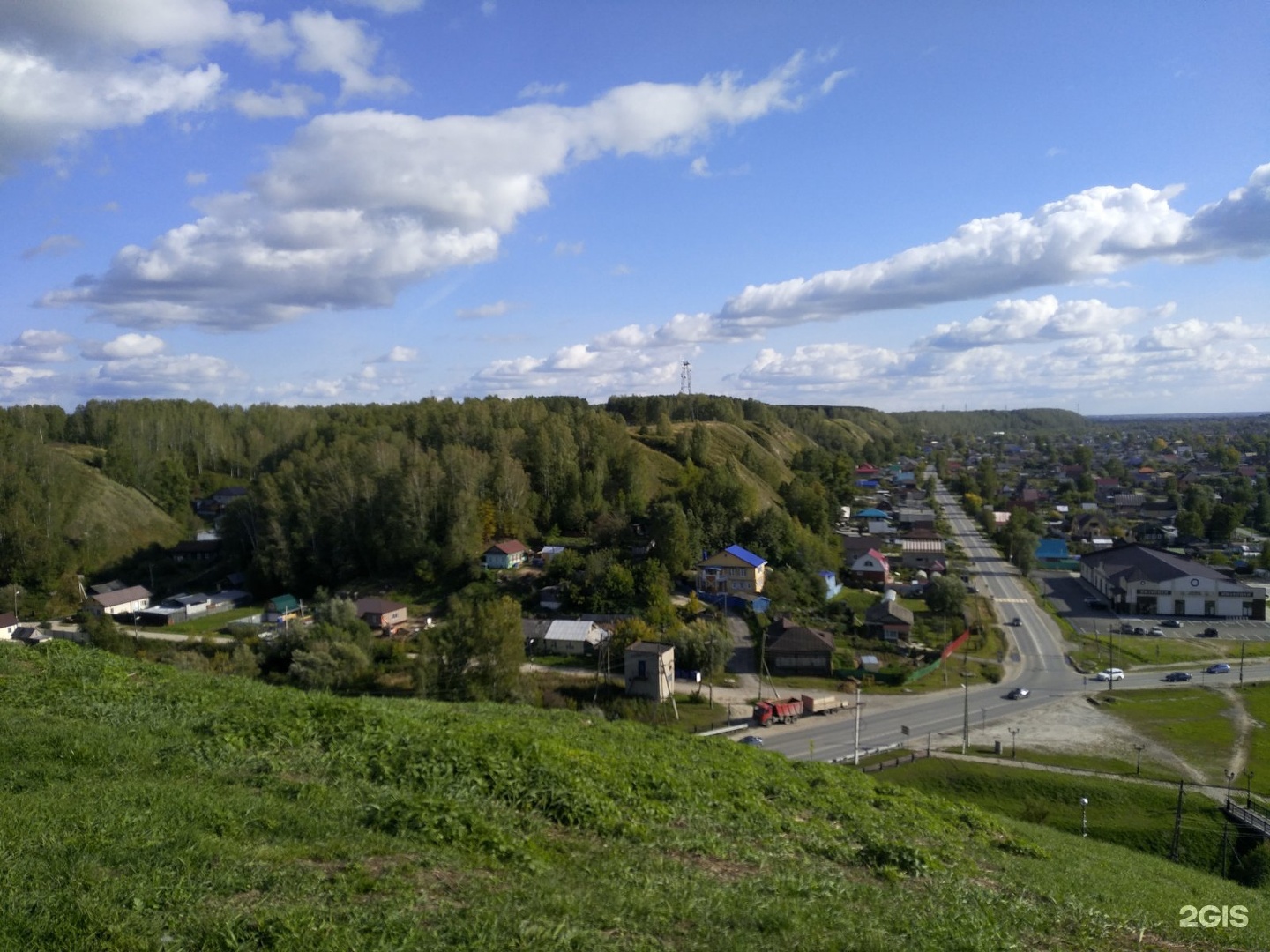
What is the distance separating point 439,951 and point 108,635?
3380 centimetres

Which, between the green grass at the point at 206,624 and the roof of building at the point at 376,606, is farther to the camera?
the green grass at the point at 206,624

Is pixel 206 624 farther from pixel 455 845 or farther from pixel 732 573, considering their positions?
pixel 455 845

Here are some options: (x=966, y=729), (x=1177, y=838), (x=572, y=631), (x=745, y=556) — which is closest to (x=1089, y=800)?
(x=1177, y=838)

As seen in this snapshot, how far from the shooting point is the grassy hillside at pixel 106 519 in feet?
181

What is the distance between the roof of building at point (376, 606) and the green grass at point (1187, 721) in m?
33.0

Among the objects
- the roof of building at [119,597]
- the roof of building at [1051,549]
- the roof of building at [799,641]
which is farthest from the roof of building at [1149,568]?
the roof of building at [119,597]

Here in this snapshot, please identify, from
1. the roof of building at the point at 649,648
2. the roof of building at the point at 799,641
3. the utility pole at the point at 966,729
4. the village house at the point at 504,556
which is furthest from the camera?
the village house at the point at 504,556

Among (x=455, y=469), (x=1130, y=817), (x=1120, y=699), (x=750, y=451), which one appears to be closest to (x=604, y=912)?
(x=1130, y=817)

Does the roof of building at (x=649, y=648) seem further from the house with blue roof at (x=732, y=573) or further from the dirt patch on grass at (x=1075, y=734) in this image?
the house with blue roof at (x=732, y=573)

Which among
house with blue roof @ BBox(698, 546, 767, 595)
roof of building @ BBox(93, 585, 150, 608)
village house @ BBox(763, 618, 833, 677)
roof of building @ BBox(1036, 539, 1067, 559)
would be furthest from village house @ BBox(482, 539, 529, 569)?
roof of building @ BBox(1036, 539, 1067, 559)

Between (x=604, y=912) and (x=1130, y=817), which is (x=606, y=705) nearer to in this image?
(x=1130, y=817)

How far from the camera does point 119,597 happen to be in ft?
151

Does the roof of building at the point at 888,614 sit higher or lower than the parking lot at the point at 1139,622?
higher

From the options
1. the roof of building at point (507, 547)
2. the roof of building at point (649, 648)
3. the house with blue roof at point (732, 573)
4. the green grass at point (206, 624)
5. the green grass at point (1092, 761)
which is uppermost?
the roof of building at point (507, 547)
